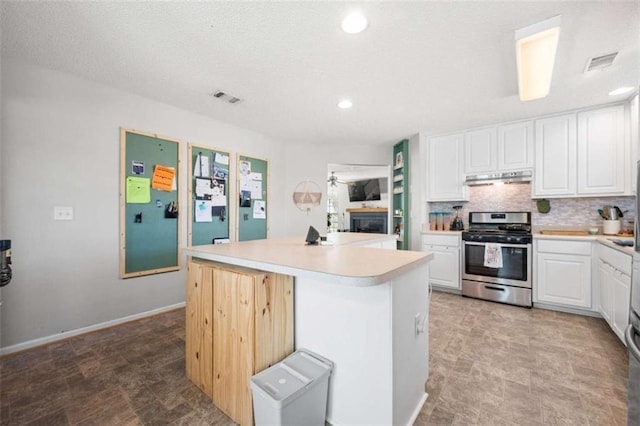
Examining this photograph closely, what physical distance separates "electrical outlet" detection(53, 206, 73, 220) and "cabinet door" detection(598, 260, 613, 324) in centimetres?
495

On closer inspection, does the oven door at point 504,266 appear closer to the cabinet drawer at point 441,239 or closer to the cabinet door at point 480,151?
the cabinet drawer at point 441,239

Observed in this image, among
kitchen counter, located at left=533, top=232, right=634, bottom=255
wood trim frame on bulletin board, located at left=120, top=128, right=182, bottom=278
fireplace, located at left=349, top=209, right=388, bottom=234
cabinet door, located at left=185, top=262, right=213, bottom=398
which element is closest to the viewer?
cabinet door, located at left=185, top=262, right=213, bottom=398

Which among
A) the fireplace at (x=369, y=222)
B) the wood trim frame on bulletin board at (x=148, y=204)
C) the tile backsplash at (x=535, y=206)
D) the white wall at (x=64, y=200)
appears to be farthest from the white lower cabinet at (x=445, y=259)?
the fireplace at (x=369, y=222)

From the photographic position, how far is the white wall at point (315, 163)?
4691 millimetres

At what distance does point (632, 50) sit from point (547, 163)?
1.52 meters

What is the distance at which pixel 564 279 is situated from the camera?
9.92ft

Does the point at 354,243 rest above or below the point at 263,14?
below

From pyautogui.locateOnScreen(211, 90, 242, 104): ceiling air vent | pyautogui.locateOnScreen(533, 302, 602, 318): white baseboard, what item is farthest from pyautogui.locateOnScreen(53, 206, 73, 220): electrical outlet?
pyautogui.locateOnScreen(533, 302, 602, 318): white baseboard

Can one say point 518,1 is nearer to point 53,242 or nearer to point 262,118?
point 262,118

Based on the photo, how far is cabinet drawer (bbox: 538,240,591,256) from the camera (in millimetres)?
2912

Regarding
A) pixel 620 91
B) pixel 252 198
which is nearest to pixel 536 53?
pixel 620 91

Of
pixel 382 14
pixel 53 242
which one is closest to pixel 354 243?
pixel 382 14

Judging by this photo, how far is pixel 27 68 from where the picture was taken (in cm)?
225

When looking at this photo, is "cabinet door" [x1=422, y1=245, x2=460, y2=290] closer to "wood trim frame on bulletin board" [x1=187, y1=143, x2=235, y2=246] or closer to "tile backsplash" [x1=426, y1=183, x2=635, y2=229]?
"tile backsplash" [x1=426, y1=183, x2=635, y2=229]
